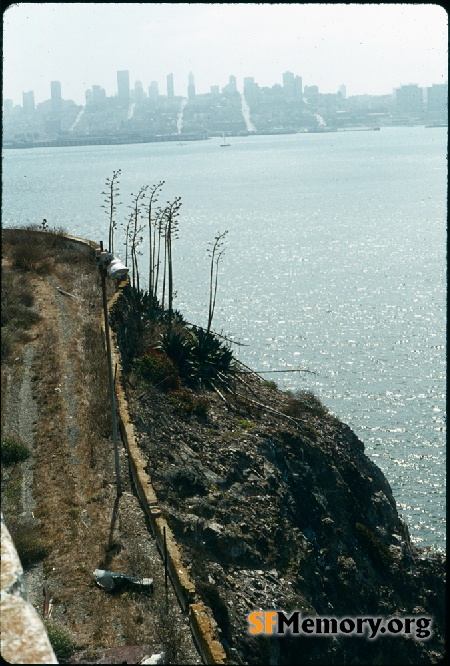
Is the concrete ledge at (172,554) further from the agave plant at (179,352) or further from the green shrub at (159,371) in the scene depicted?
the agave plant at (179,352)

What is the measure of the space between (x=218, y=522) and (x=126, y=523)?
4088mm

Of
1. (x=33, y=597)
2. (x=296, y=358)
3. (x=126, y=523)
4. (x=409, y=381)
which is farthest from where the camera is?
(x=296, y=358)

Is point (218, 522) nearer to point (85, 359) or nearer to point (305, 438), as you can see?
point (85, 359)

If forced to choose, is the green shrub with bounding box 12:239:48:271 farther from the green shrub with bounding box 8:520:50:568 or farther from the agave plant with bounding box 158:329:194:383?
the green shrub with bounding box 8:520:50:568

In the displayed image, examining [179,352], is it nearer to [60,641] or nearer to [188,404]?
[188,404]

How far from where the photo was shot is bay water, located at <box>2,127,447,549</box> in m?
32.5

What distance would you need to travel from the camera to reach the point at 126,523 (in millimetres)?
11828

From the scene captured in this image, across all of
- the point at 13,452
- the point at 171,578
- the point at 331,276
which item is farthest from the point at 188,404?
the point at 331,276

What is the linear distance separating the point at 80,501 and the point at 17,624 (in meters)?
9.22

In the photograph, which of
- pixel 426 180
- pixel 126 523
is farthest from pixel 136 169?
pixel 126 523

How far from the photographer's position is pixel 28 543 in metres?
10.8

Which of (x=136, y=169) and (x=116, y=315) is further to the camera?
(x=136, y=169)

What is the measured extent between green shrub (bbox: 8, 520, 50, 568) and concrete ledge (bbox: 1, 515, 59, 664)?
7.35 meters

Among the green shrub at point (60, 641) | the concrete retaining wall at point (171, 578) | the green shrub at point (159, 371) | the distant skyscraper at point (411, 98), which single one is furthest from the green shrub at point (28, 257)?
the distant skyscraper at point (411, 98)
